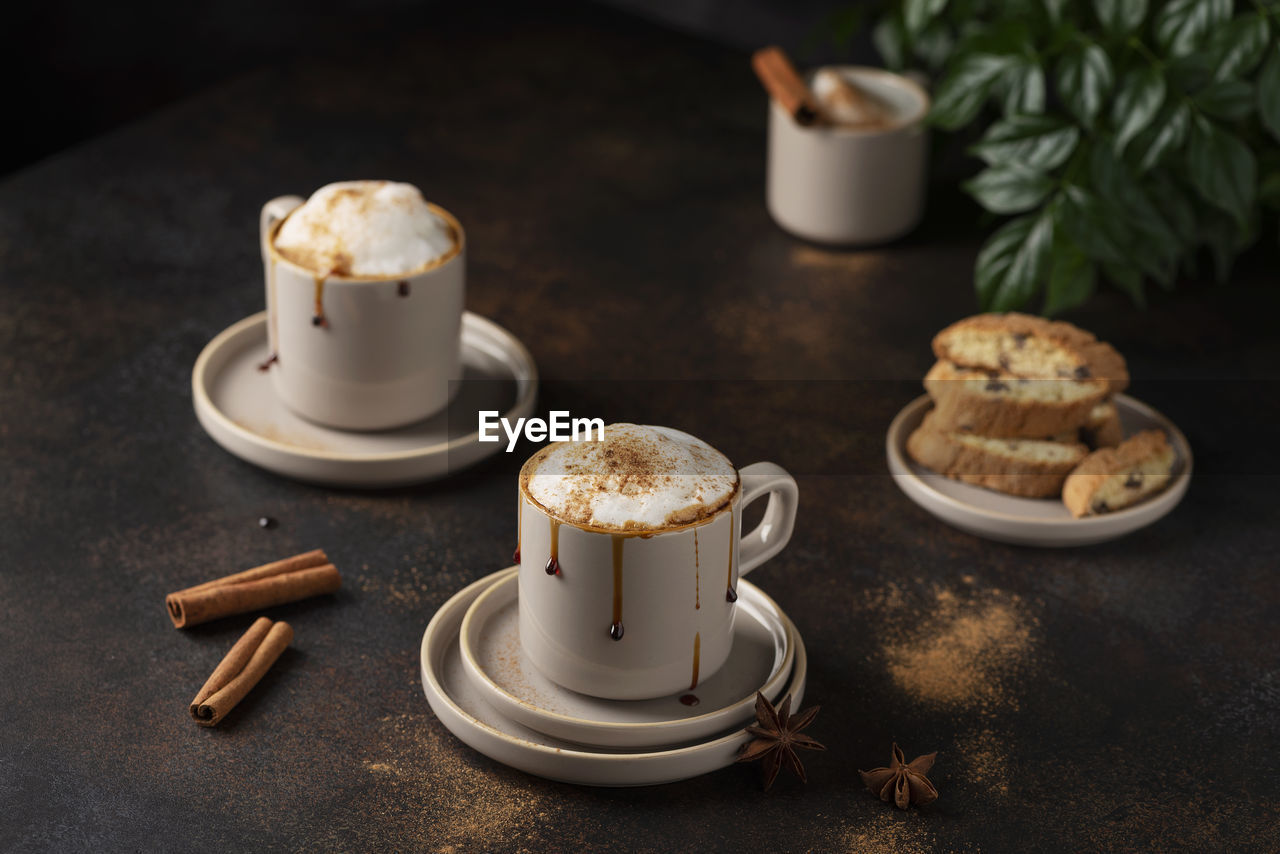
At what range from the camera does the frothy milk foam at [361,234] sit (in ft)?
4.99

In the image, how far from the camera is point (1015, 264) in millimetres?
1713

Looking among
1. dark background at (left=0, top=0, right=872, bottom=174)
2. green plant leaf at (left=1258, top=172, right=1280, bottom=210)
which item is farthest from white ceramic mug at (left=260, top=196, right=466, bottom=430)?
dark background at (left=0, top=0, right=872, bottom=174)

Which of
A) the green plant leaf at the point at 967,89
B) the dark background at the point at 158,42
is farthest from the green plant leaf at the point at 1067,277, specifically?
the dark background at the point at 158,42

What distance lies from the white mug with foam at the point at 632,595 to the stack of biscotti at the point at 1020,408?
42 centimetres

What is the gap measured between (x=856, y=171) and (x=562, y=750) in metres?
1.24

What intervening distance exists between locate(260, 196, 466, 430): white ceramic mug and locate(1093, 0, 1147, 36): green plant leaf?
0.86 m

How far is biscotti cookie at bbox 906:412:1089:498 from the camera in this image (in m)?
1.57

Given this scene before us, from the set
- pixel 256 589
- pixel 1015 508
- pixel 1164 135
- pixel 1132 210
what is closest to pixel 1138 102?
pixel 1164 135

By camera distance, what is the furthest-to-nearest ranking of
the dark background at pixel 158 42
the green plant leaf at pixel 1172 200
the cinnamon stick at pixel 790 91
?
the dark background at pixel 158 42 < the cinnamon stick at pixel 790 91 < the green plant leaf at pixel 1172 200

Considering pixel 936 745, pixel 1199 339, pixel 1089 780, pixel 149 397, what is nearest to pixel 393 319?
pixel 149 397

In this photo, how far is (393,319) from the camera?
60.4 inches

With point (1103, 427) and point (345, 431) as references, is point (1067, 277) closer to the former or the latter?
point (1103, 427)

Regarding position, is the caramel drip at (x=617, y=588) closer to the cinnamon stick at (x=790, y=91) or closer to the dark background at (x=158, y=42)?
the cinnamon stick at (x=790, y=91)

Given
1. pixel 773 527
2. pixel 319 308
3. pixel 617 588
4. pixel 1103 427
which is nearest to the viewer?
pixel 617 588
